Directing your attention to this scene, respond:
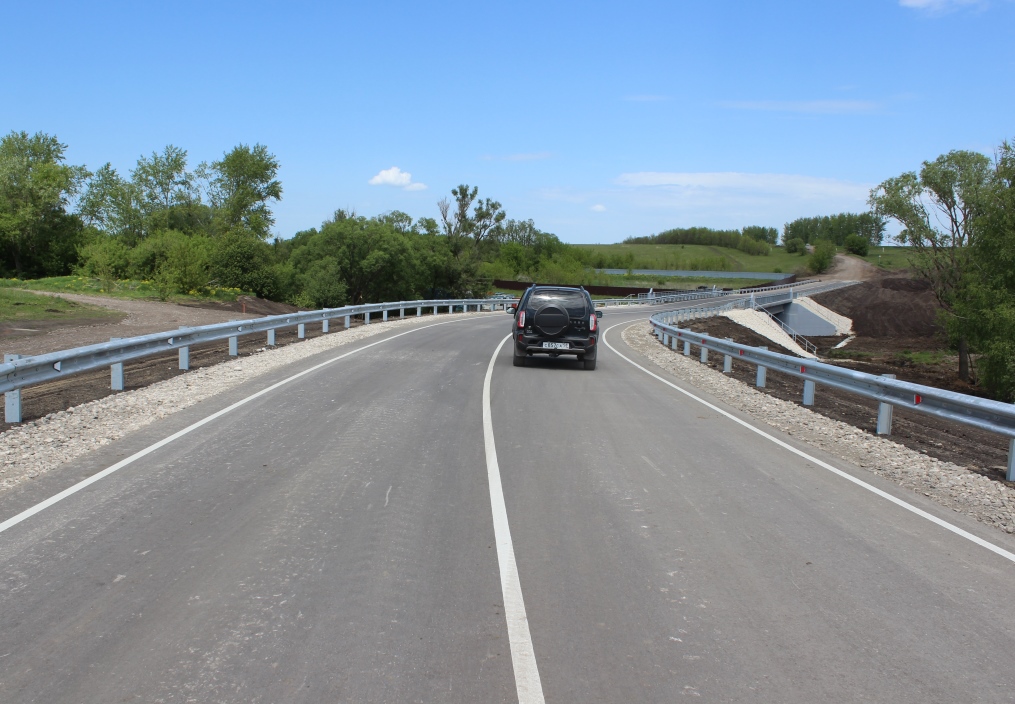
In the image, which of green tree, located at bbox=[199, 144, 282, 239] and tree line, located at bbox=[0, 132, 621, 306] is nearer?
tree line, located at bbox=[0, 132, 621, 306]

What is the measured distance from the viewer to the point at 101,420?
10.9 m

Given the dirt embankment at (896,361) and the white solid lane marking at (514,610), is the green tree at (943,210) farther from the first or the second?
the white solid lane marking at (514,610)

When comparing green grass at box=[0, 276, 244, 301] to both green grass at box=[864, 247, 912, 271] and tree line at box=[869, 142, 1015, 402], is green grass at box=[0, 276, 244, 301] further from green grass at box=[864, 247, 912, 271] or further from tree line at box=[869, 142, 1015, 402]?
green grass at box=[864, 247, 912, 271]

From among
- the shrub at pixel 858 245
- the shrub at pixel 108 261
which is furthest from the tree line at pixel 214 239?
the shrub at pixel 858 245

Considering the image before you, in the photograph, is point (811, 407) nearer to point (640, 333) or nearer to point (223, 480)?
point (223, 480)

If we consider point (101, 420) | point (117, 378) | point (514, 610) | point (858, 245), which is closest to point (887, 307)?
point (117, 378)

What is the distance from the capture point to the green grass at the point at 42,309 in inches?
1042

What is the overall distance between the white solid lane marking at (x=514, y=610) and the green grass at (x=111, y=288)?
36205 mm

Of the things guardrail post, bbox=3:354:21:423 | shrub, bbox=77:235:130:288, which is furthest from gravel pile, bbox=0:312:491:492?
shrub, bbox=77:235:130:288

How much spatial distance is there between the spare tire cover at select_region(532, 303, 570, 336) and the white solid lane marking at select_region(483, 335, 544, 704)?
10.3 meters

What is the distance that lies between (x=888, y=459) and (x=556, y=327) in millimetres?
9296

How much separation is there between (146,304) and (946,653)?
36.7 m

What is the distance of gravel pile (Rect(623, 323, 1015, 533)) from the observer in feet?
25.8

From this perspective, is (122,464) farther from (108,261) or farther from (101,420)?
(108,261)
